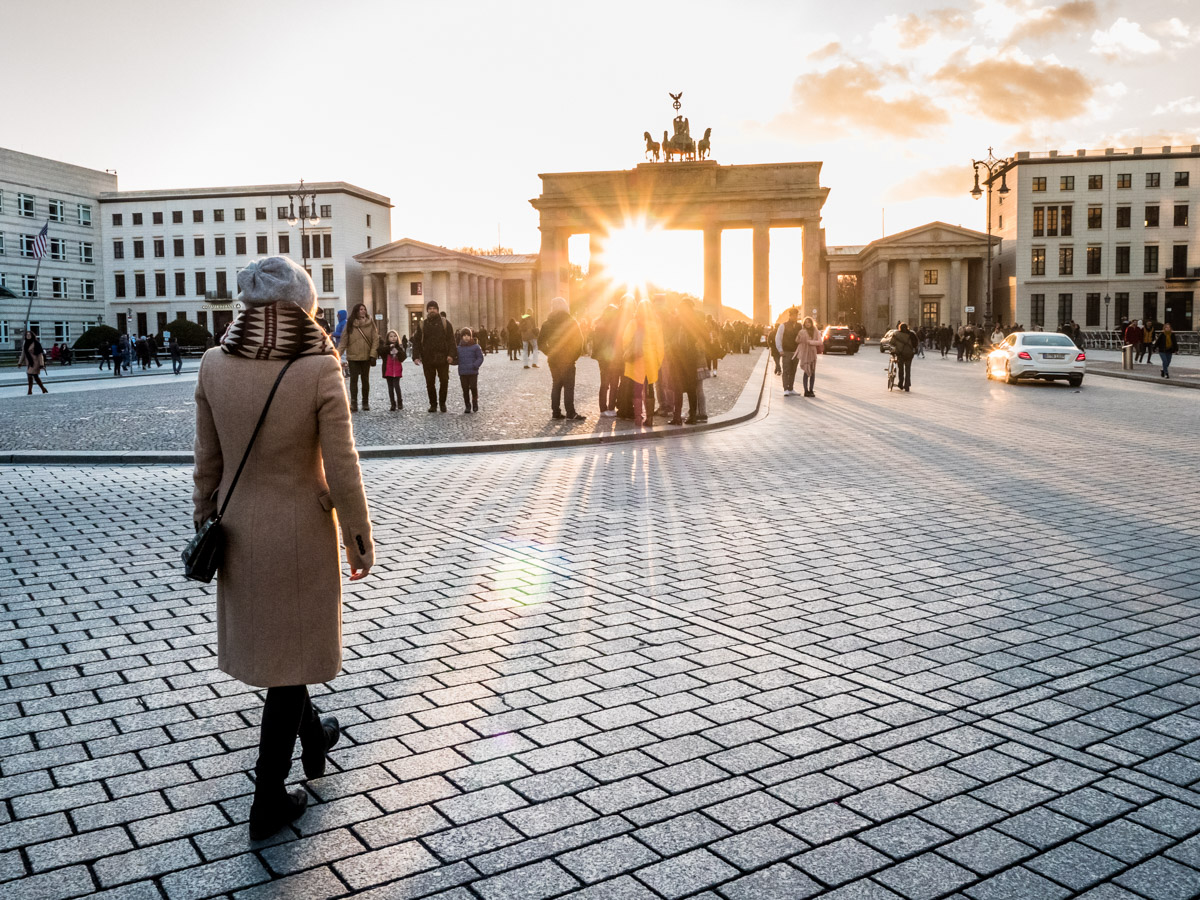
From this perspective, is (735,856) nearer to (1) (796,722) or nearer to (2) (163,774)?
(1) (796,722)

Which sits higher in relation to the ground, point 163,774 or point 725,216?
point 725,216

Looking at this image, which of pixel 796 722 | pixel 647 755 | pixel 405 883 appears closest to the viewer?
pixel 405 883

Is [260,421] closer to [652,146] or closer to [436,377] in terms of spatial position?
[436,377]

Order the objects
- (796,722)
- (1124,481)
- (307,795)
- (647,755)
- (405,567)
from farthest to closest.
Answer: (1124,481)
(405,567)
(796,722)
(647,755)
(307,795)

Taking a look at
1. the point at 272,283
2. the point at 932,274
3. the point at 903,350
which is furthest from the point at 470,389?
the point at 932,274

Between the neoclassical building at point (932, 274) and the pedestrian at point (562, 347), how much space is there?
78.9 m

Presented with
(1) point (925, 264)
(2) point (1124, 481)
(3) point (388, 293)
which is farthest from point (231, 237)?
(2) point (1124, 481)

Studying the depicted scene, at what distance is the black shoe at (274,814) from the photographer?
11.3 feet

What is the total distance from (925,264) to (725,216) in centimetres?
2471

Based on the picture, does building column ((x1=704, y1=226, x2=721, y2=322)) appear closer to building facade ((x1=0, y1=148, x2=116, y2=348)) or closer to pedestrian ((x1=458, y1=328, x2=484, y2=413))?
building facade ((x1=0, y1=148, x2=116, y2=348))

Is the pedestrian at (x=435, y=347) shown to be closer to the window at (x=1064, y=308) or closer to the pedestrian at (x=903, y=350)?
the pedestrian at (x=903, y=350)

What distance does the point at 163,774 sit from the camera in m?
3.90

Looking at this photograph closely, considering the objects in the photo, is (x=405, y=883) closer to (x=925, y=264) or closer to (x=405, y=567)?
(x=405, y=567)

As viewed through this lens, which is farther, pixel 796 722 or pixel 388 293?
pixel 388 293
